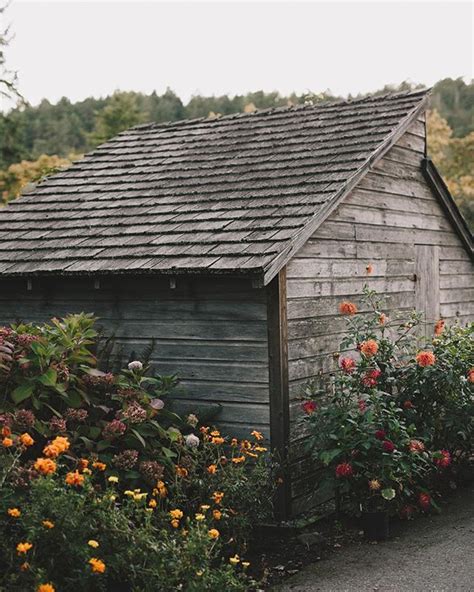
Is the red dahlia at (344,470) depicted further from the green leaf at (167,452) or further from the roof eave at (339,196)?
the roof eave at (339,196)

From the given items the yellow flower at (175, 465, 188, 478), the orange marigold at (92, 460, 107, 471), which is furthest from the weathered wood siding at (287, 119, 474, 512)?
the orange marigold at (92, 460, 107, 471)

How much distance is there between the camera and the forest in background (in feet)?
107

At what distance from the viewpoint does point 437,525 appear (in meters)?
7.59

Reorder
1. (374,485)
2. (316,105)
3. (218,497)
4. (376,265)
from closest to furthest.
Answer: (218,497)
(374,485)
(376,265)
(316,105)

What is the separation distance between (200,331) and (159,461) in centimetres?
180

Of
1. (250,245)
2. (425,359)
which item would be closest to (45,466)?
(250,245)

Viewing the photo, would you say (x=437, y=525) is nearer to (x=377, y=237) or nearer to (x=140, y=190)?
(x=377, y=237)

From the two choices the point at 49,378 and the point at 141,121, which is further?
the point at 141,121

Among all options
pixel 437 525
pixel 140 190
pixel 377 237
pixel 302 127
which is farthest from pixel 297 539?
pixel 302 127

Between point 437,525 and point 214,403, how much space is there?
2.41m

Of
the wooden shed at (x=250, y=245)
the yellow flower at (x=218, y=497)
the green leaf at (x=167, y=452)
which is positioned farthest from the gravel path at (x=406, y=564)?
the green leaf at (x=167, y=452)

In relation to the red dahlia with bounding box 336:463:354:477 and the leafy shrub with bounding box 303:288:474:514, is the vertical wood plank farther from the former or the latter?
the red dahlia with bounding box 336:463:354:477

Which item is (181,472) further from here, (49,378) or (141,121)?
(141,121)

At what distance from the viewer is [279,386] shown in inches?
303
